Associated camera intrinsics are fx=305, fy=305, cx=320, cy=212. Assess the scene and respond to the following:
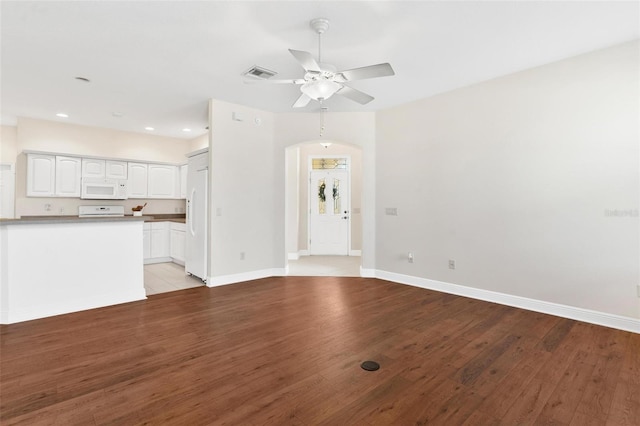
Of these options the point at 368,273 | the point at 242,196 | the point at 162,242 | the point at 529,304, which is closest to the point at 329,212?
the point at 368,273

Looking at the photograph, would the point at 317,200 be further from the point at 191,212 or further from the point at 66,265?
the point at 66,265

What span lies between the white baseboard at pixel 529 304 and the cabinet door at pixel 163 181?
5.46 metres

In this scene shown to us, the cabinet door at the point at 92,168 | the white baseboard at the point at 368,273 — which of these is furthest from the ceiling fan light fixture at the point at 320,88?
the cabinet door at the point at 92,168

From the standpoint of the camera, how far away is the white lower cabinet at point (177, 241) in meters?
6.37

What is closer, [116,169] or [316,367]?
[316,367]

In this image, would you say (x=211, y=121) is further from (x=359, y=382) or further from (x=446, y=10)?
(x=359, y=382)

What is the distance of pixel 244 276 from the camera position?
5242 millimetres

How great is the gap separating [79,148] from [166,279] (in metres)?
3.57

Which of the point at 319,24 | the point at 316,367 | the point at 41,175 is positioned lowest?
the point at 316,367

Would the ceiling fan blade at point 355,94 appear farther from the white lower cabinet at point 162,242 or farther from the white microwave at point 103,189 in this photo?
the white microwave at point 103,189

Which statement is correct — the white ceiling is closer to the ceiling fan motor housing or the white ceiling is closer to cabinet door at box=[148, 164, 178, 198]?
the ceiling fan motor housing

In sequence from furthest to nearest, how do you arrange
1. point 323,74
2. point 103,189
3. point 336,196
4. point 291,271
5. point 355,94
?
point 336,196
point 103,189
point 291,271
point 355,94
point 323,74

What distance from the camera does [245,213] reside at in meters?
5.29

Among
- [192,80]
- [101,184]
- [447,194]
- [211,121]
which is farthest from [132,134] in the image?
[447,194]
